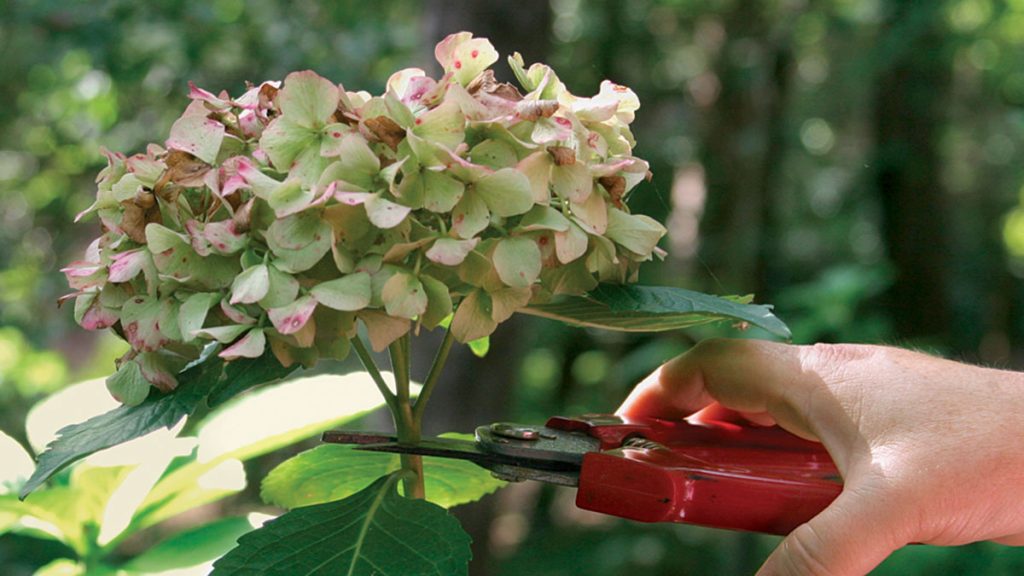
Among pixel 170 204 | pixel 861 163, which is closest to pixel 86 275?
pixel 170 204

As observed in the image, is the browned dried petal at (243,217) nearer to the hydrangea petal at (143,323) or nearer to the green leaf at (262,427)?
the hydrangea petal at (143,323)

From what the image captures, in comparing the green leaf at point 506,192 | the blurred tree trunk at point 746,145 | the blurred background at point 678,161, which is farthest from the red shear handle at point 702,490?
the blurred tree trunk at point 746,145

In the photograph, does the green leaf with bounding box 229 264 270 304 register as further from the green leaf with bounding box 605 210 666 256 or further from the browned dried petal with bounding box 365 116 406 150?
the green leaf with bounding box 605 210 666 256

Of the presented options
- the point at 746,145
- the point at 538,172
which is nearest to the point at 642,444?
the point at 538,172

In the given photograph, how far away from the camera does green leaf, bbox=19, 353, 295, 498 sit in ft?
2.02

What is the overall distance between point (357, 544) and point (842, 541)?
1.04 ft

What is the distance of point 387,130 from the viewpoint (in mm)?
609

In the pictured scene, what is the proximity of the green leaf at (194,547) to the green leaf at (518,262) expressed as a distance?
53 centimetres

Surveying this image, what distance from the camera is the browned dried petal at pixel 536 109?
0.62m

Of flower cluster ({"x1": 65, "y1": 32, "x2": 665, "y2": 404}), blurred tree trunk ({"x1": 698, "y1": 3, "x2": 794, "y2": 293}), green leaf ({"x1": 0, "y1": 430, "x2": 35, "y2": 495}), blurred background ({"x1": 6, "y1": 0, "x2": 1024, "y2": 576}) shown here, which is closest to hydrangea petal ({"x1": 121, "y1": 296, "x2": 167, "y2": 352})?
flower cluster ({"x1": 65, "y1": 32, "x2": 665, "y2": 404})

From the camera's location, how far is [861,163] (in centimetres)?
523

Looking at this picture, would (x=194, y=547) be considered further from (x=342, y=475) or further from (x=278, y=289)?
(x=278, y=289)

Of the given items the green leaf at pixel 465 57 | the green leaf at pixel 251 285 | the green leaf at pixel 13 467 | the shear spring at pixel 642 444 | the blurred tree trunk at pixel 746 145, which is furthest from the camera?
the blurred tree trunk at pixel 746 145

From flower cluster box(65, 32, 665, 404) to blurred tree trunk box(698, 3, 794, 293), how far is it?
3.78 meters
